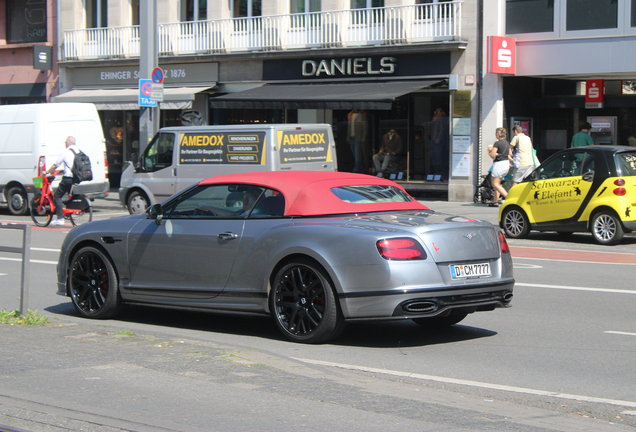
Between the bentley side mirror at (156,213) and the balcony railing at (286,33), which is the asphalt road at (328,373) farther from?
the balcony railing at (286,33)

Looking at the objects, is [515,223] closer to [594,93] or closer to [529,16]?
[594,93]

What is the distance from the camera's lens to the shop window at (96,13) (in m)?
30.8

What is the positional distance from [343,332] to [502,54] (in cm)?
1601

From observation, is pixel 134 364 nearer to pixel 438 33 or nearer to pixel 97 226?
pixel 97 226

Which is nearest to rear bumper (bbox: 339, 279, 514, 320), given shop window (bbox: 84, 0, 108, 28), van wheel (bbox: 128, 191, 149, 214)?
van wheel (bbox: 128, 191, 149, 214)

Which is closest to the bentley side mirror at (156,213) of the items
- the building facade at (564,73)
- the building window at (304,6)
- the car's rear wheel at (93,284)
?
the car's rear wheel at (93,284)

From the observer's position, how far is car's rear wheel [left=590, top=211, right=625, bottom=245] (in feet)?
45.3

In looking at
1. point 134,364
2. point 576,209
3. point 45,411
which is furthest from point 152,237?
point 576,209

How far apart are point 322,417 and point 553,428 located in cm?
128

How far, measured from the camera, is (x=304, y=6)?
86.7 ft

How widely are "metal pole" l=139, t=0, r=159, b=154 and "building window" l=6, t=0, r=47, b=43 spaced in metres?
12.6

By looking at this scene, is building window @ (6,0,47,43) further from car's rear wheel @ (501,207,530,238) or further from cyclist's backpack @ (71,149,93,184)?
car's rear wheel @ (501,207,530,238)

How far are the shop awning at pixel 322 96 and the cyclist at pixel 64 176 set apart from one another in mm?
7736

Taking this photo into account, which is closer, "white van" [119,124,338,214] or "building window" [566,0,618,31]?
"white van" [119,124,338,214]
